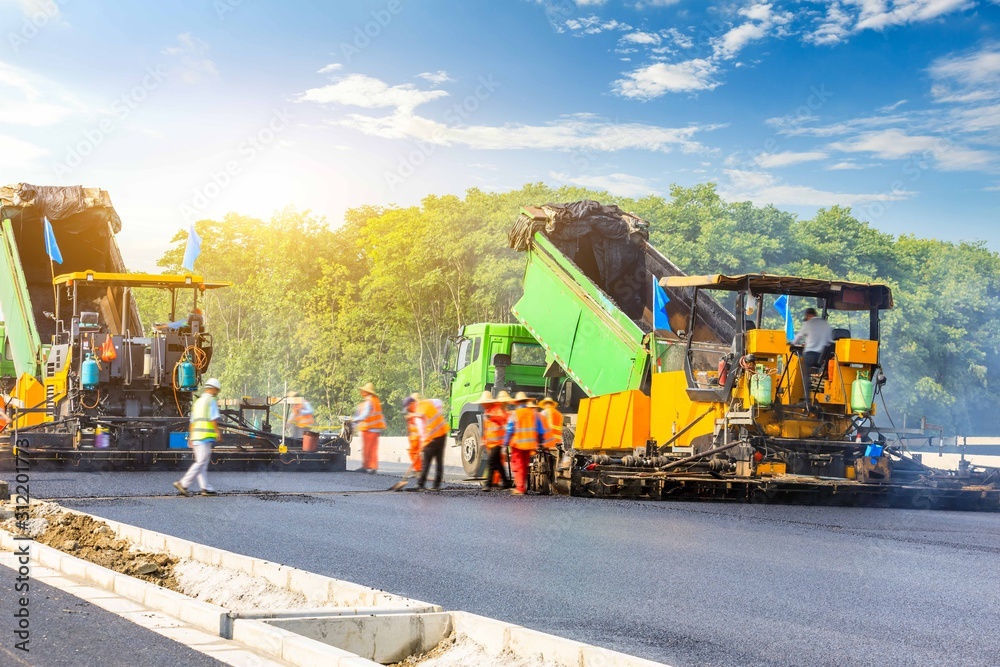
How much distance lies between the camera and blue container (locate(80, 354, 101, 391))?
61.0 ft

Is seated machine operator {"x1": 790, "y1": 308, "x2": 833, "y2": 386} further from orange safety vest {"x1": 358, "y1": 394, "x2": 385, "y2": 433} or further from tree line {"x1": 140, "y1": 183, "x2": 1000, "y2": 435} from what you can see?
tree line {"x1": 140, "y1": 183, "x2": 1000, "y2": 435}

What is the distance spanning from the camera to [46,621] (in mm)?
6031

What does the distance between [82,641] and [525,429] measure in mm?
9766

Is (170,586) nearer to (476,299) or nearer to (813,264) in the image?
(476,299)

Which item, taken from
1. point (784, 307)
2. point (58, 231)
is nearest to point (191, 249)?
point (58, 231)

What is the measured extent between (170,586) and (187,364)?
39.9ft

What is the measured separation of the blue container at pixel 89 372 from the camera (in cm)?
1858

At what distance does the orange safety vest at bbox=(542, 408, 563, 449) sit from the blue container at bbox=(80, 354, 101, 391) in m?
7.62

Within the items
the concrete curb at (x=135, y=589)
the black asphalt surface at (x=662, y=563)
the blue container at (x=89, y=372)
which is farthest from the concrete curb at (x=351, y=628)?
the blue container at (x=89, y=372)

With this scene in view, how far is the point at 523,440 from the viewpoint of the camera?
15102 millimetres

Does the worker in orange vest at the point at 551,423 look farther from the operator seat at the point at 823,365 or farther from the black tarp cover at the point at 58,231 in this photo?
the black tarp cover at the point at 58,231

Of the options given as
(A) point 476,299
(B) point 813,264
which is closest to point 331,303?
(A) point 476,299

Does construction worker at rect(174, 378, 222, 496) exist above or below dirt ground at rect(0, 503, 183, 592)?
above

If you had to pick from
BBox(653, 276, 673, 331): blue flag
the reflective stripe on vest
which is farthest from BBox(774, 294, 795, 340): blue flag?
the reflective stripe on vest
